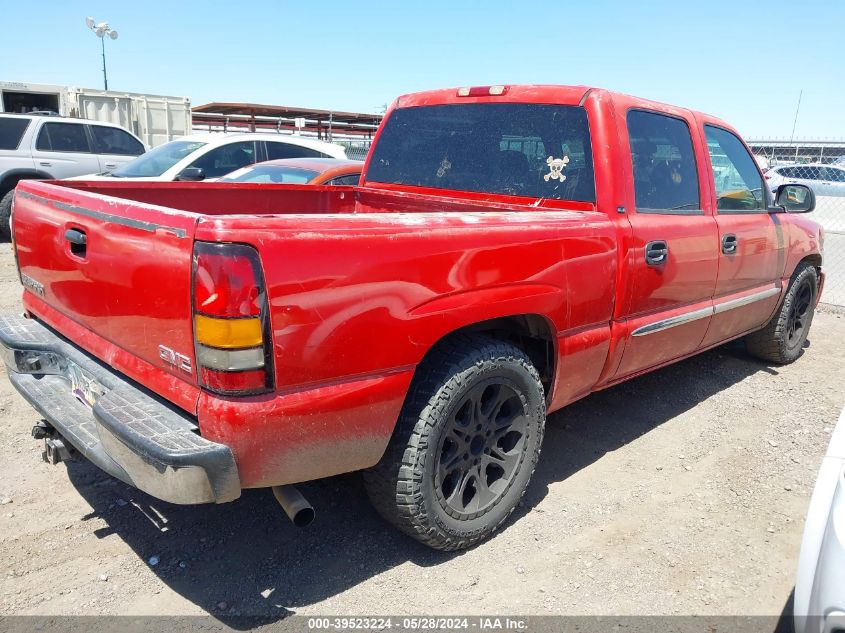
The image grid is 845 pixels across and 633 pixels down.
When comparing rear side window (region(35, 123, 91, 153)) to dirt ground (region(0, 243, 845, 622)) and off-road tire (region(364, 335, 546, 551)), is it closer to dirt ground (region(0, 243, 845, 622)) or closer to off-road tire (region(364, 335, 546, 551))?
dirt ground (region(0, 243, 845, 622))

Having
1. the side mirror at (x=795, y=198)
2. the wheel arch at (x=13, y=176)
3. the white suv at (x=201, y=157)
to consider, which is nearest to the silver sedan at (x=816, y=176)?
the side mirror at (x=795, y=198)

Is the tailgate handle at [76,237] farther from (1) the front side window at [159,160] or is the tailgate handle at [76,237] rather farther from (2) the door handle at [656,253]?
(1) the front side window at [159,160]

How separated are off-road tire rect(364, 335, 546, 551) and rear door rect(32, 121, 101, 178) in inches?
394

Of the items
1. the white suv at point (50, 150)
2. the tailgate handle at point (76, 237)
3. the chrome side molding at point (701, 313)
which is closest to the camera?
the tailgate handle at point (76, 237)

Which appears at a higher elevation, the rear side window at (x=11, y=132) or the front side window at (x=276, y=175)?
the rear side window at (x=11, y=132)

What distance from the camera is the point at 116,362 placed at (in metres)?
2.45

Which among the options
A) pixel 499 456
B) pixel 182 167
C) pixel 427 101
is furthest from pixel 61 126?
pixel 499 456

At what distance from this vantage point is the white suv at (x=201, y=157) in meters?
8.40

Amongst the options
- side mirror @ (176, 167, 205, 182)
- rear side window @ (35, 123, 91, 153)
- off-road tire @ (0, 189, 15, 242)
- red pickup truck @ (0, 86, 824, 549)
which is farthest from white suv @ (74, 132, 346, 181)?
red pickup truck @ (0, 86, 824, 549)

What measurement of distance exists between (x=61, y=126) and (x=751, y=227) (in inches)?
409

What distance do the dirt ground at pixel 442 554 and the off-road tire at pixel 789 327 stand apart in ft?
4.70

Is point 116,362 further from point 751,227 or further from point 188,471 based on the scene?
point 751,227

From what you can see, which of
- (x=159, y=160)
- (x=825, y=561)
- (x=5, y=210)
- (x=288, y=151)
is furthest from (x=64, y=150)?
(x=825, y=561)

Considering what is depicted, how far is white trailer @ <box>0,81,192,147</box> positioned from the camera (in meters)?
16.3
